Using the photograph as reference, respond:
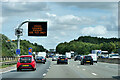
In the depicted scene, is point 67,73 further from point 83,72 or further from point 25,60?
point 25,60

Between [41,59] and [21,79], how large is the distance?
111 ft

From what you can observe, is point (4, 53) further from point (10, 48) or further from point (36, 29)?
point (36, 29)

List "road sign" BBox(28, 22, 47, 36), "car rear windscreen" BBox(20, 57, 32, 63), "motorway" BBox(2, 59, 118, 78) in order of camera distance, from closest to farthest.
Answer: "motorway" BBox(2, 59, 118, 78)
"car rear windscreen" BBox(20, 57, 32, 63)
"road sign" BBox(28, 22, 47, 36)

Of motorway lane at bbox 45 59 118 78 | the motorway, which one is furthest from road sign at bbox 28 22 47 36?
the motorway

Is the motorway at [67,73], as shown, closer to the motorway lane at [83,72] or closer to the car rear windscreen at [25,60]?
the motorway lane at [83,72]

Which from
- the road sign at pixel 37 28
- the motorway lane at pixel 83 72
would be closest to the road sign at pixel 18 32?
the road sign at pixel 37 28

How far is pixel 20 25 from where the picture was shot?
44719 mm

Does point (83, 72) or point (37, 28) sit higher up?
point (37, 28)

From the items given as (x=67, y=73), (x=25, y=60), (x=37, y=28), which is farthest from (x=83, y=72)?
(x=37, y=28)

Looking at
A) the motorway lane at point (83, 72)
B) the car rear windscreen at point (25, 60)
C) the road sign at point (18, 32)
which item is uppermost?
the road sign at point (18, 32)

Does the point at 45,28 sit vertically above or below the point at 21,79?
above

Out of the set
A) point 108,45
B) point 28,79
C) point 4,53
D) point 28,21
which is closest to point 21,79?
point 28,79

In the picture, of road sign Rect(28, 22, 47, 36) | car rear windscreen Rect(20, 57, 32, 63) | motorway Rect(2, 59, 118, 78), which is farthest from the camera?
road sign Rect(28, 22, 47, 36)

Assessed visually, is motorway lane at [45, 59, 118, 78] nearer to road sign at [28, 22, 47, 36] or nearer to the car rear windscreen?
the car rear windscreen
